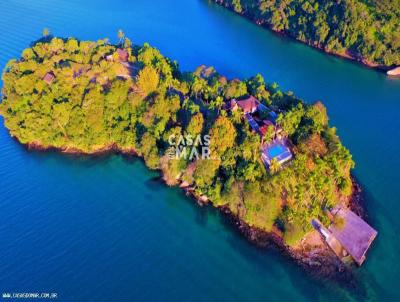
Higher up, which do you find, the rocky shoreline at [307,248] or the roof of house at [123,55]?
the roof of house at [123,55]

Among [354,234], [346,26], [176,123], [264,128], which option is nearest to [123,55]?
[176,123]

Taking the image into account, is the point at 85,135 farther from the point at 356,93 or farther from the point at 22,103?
the point at 356,93

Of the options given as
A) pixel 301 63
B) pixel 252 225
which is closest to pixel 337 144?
pixel 252 225

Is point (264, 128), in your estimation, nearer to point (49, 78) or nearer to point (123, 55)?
point (123, 55)

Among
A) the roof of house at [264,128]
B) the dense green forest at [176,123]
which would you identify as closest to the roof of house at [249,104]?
the dense green forest at [176,123]

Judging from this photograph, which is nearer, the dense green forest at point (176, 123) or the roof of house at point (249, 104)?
the dense green forest at point (176, 123)

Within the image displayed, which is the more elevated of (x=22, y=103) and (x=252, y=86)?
(x=252, y=86)

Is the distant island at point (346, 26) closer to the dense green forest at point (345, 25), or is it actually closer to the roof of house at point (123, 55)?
the dense green forest at point (345, 25)
